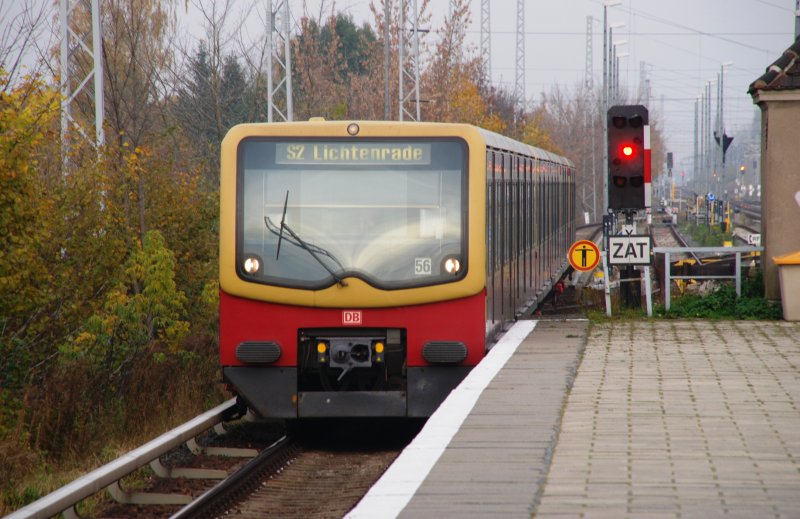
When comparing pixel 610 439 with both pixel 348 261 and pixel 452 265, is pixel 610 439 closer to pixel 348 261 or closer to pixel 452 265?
pixel 452 265

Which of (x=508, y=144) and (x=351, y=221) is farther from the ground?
(x=508, y=144)

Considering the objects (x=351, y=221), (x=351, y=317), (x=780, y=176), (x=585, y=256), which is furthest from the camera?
(x=585, y=256)

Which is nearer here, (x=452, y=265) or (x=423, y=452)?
(x=423, y=452)

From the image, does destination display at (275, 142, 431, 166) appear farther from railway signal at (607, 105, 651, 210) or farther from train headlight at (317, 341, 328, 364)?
railway signal at (607, 105, 651, 210)

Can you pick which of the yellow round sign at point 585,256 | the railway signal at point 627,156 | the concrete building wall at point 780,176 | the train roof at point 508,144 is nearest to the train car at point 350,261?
the train roof at point 508,144

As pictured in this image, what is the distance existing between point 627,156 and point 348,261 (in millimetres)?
6677

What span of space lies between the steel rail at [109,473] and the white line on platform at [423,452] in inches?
85.1

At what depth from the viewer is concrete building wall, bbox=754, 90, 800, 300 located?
17016 millimetres

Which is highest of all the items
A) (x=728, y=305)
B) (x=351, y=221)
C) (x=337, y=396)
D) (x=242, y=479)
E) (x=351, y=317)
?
(x=351, y=221)

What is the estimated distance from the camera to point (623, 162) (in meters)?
17.7

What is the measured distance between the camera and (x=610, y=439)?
27.6 feet

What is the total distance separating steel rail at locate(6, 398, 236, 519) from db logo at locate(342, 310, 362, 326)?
153cm

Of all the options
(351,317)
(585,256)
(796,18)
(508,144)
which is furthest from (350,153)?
(796,18)

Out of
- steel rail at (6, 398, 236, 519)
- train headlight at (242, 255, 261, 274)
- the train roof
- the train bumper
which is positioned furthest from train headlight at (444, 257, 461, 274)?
steel rail at (6, 398, 236, 519)
